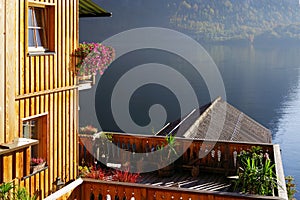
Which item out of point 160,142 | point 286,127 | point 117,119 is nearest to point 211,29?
point 286,127

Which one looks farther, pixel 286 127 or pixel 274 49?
pixel 274 49

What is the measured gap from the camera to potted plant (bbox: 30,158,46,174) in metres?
7.38

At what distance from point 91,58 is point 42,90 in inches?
59.6

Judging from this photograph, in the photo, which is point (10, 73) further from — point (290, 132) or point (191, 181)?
point (290, 132)

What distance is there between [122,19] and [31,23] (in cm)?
11086

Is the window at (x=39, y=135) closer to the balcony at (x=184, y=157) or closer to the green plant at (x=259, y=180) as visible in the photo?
the balcony at (x=184, y=157)

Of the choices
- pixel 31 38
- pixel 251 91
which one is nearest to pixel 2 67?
pixel 31 38

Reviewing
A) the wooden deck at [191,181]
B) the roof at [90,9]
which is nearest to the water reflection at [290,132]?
the wooden deck at [191,181]

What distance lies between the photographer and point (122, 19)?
117 m

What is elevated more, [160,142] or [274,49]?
[274,49]

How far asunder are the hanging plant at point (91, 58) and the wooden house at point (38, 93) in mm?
166

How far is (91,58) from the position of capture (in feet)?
28.7

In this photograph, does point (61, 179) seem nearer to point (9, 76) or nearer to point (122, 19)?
point (9, 76)

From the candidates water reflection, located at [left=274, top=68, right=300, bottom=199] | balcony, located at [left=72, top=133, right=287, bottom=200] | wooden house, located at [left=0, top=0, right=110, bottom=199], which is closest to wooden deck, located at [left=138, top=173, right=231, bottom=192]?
balcony, located at [left=72, top=133, right=287, bottom=200]
